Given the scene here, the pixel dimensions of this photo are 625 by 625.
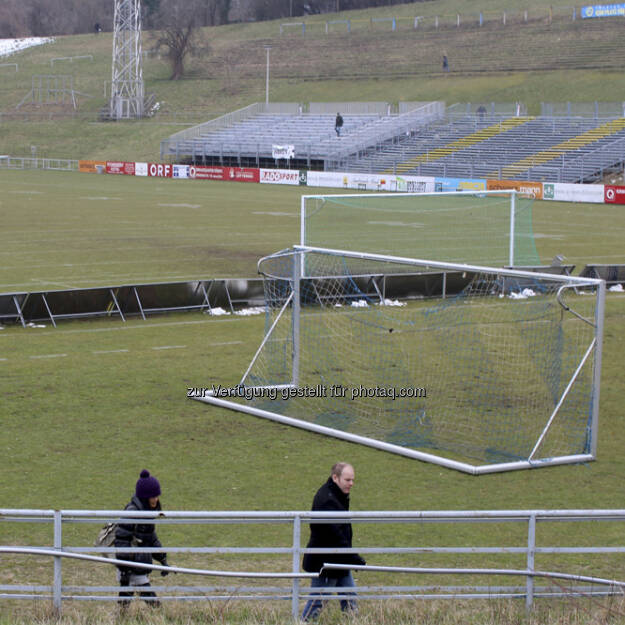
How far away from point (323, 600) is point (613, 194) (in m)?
44.7

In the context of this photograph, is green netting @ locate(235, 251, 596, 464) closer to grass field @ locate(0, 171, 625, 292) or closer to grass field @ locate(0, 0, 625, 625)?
grass field @ locate(0, 0, 625, 625)

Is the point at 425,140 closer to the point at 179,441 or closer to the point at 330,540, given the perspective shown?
the point at 179,441

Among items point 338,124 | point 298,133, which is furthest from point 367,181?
point 298,133

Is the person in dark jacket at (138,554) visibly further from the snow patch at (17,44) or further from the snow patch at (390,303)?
the snow patch at (17,44)

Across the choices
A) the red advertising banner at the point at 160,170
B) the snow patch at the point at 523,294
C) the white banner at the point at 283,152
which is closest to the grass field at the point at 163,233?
the snow patch at the point at 523,294

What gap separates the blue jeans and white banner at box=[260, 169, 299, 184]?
181 feet

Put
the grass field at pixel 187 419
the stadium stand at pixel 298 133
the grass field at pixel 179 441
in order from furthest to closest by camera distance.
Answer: the stadium stand at pixel 298 133 → the grass field at pixel 179 441 → the grass field at pixel 187 419

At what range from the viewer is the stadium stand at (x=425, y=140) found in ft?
193

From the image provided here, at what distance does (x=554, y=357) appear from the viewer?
15.1 metres

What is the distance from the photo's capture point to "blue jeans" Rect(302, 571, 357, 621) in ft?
23.4

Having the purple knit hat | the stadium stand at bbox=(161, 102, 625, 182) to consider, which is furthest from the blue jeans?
the stadium stand at bbox=(161, 102, 625, 182)

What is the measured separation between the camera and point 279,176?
63.3m

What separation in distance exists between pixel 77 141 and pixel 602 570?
81.1m

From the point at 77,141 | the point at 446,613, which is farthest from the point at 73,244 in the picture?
the point at 77,141
